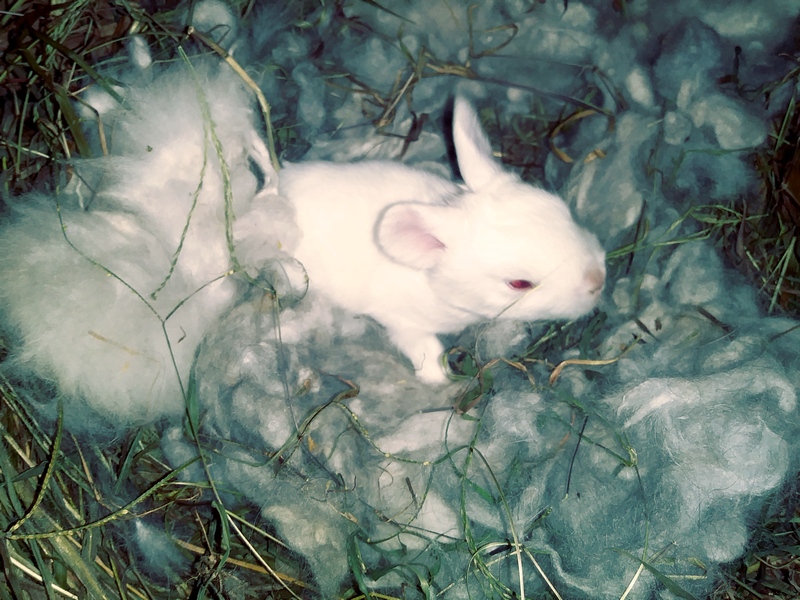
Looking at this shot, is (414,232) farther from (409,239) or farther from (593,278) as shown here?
(593,278)

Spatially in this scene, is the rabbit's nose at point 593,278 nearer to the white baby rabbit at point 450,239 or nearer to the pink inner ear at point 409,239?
the white baby rabbit at point 450,239

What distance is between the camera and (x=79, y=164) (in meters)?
1.71

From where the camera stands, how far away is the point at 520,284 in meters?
1.83

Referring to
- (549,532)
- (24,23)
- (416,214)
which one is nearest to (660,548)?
(549,532)

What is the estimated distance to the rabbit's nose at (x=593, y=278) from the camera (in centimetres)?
181

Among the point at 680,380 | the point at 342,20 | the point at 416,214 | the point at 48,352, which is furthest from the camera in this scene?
the point at 342,20

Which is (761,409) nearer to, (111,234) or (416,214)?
(416,214)

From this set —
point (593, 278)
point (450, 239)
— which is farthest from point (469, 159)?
point (593, 278)

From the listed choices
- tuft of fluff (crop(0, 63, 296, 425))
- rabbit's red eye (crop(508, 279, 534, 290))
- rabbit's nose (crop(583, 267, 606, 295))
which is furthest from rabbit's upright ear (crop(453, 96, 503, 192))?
tuft of fluff (crop(0, 63, 296, 425))

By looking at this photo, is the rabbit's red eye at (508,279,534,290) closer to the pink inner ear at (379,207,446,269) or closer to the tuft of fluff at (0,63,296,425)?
the pink inner ear at (379,207,446,269)

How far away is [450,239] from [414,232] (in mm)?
125

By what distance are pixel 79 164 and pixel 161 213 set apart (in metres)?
0.28

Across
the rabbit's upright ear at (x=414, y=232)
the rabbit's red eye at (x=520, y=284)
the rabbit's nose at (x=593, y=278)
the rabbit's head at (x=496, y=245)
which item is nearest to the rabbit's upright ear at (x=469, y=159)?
the rabbit's head at (x=496, y=245)

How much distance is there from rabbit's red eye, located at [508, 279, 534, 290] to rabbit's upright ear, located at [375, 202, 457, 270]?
0.77 ft
